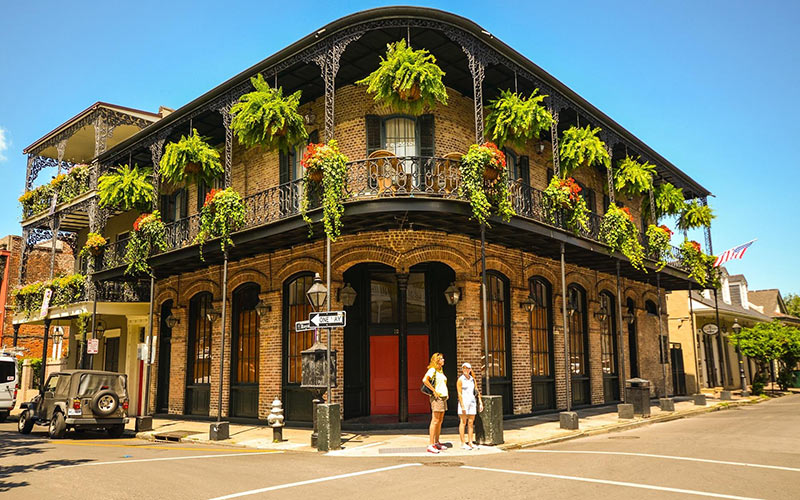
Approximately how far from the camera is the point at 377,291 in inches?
600

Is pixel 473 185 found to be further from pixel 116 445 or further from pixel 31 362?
pixel 31 362

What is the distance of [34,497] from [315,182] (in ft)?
24.5

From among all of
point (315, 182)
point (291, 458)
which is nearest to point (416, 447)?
point (291, 458)

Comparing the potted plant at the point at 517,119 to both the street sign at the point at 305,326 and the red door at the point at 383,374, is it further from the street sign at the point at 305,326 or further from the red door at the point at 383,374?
the street sign at the point at 305,326

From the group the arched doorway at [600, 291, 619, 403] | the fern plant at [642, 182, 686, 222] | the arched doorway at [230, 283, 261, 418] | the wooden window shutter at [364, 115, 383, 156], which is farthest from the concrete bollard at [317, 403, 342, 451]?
the fern plant at [642, 182, 686, 222]

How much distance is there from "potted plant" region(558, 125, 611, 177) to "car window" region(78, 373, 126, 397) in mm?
12935

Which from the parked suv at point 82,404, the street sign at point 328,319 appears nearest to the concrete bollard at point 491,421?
the street sign at point 328,319

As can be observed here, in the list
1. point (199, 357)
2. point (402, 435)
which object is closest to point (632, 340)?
point (402, 435)

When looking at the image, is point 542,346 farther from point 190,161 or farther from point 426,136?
point 190,161

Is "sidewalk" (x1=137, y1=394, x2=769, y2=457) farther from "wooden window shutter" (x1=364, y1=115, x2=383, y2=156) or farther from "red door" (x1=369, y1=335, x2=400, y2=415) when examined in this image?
"wooden window shutter" (x1=364, y1=115, x2=383, y2=156)

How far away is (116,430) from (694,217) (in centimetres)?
2079

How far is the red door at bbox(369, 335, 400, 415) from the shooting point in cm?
1487

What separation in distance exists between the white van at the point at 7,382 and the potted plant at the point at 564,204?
18206mm

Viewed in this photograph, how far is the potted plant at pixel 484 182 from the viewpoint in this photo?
1205cm
